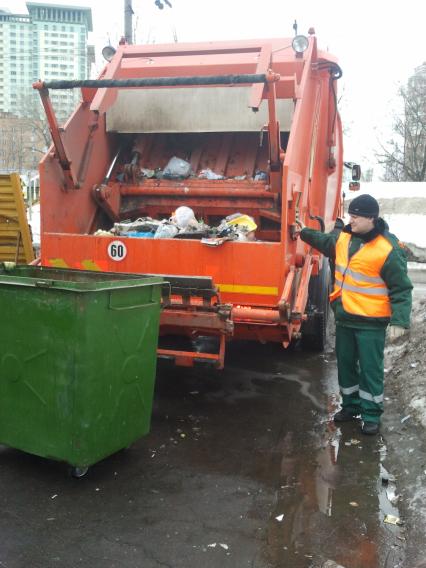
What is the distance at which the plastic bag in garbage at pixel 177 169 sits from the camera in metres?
5.14

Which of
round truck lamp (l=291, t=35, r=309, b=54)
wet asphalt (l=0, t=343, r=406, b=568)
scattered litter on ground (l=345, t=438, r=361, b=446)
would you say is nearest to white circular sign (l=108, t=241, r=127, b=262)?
wet asphalt (l=0, t=343, r=406, b=568)

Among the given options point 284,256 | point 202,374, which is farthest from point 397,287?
point 202,374

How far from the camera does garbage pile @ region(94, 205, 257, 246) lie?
13.7ft

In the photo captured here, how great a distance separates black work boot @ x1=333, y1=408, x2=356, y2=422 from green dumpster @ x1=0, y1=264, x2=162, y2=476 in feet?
4.97

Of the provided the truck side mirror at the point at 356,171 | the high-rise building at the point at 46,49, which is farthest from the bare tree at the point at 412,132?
the truck side mirror at the point at 356,171

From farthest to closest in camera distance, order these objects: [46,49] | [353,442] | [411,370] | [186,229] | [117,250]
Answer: [46,49], [411,370], [186,229], [117,250], [353,442]

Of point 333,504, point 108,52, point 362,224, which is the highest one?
point 108,52

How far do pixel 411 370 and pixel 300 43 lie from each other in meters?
2.78

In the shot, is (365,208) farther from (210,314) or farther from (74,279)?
(74,279)

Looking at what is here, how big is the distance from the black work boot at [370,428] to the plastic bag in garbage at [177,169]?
8.67 feet

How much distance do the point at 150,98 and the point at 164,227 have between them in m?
1.47

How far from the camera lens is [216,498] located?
286 centimetres

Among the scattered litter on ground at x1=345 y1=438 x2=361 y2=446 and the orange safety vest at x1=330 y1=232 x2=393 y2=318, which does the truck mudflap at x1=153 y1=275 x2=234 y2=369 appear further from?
the scattered litter on ground at x1=345 y1=438 x2=361 y2=446

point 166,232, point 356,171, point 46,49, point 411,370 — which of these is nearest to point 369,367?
point 411,370
